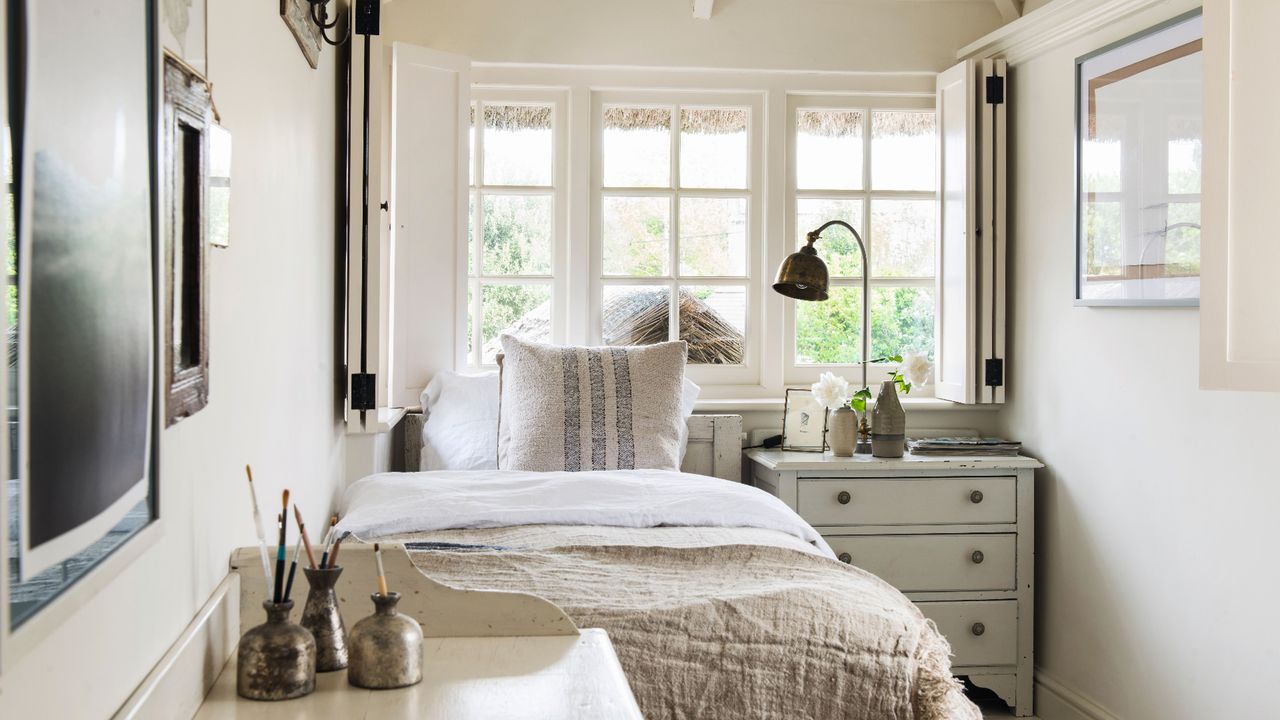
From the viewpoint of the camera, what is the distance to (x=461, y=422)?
319cm

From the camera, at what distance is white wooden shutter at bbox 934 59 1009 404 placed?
3.46 metres

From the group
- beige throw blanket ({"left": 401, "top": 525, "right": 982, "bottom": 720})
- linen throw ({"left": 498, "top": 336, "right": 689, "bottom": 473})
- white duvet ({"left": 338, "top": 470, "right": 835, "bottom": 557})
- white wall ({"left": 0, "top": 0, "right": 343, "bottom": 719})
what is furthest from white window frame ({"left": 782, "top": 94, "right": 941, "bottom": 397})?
beige throw blanket ({"left": 401, "top": 525, "right": 982, "bottom": 720})

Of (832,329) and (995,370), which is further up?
(832,329)

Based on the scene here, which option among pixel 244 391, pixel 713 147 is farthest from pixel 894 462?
pixel 244 391

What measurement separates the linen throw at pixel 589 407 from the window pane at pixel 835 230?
2.54ft

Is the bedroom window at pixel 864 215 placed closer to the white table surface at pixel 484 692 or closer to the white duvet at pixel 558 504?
the white duvet at pixel 558 504

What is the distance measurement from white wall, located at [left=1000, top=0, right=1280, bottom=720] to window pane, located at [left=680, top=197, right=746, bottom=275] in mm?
870

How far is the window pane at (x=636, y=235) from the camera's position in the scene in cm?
361

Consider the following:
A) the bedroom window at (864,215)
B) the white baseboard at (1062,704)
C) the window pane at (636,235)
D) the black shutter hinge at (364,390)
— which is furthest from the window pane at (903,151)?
the black shutter hinge at (364,390)

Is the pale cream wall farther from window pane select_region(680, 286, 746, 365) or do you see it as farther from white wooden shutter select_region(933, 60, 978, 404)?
window pane select_region(680, 286, 746, 365)

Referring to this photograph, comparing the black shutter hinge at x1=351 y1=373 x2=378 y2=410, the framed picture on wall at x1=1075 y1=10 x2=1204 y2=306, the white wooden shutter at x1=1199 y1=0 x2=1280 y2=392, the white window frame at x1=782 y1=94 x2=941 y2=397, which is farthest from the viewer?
the white window frame at x1=782 y1=94 x2=941 y2=397

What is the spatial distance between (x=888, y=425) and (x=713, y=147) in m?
1.07

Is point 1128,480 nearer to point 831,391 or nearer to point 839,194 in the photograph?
point 831,391

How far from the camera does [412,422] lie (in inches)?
132
